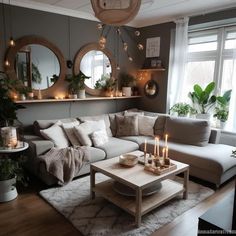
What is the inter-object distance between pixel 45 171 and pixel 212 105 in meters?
3.08

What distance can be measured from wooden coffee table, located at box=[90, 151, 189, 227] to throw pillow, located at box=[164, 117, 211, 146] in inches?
43.2

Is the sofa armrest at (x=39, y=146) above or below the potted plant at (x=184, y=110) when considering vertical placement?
below

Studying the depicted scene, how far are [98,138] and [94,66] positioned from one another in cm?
157

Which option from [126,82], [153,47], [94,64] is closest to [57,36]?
[94,64]

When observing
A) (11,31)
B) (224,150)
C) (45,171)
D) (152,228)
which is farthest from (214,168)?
(11,31)

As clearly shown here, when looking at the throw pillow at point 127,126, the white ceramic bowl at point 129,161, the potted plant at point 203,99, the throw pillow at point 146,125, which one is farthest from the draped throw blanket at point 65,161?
the potted plant at point 203,99

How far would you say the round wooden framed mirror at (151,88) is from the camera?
4.88 meters

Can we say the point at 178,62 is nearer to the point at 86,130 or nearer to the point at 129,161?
the point at 86,130

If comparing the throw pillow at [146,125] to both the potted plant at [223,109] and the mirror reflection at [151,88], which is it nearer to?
the mirror reflection at [151,88]

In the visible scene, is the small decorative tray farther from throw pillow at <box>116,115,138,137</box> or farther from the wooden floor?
throw pillow at <box>116,115,138,137</box>

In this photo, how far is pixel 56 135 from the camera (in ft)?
11.3

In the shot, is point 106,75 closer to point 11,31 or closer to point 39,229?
point 11,31

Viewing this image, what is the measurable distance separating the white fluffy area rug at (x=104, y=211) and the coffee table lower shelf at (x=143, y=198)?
0.45ft

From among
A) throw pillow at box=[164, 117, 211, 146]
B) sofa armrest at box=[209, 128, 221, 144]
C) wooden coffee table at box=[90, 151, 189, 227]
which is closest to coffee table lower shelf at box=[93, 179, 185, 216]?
wooden coffee table at box=[90, 151, 189, 227]
